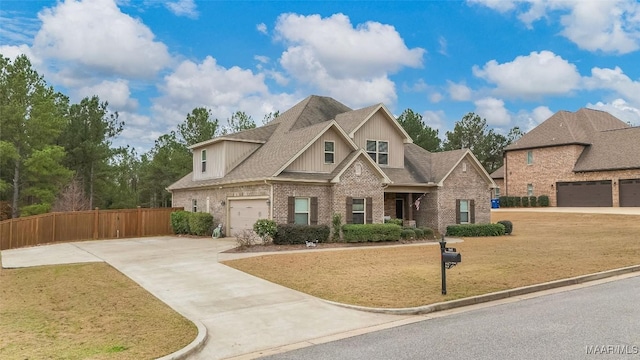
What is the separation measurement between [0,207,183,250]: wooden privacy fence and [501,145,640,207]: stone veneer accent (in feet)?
112

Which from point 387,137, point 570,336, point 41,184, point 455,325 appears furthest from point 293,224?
point 41,184

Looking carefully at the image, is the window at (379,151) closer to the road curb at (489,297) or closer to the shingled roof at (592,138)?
the road curb at (489,297)

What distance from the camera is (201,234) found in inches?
1004

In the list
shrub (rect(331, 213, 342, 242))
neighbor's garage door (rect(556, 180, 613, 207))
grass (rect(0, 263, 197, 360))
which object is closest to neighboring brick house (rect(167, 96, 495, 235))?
shrub (rect(331, 213, 342, 242))

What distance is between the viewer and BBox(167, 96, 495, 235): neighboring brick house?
854 inches

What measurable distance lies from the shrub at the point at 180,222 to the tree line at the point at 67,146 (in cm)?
1211

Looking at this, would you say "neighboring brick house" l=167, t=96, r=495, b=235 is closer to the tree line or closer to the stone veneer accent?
the tree line

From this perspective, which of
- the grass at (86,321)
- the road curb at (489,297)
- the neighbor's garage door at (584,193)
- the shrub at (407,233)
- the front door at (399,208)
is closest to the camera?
the grass at (86,321)

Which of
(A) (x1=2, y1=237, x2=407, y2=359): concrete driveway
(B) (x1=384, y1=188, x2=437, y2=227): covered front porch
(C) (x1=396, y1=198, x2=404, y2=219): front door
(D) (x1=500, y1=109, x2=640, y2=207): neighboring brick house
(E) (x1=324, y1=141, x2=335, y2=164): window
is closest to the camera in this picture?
(A) (x1=2, y1=237, x2=407, y2=359): concrete driveway

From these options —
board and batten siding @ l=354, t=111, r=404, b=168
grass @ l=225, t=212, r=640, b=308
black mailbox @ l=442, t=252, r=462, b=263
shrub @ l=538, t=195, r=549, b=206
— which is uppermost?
board and batten siding @ l=354, t=111, r=404, b=168

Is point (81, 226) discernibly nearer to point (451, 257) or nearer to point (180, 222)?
point (180, 222)

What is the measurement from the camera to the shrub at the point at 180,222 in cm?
2683

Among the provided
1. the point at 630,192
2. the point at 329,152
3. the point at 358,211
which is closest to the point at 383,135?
the point at 329,152

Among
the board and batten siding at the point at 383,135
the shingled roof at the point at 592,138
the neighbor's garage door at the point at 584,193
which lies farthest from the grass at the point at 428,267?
the shingled roof at the point at 592,138
